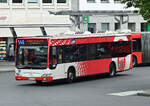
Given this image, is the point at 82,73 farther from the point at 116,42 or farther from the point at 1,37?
the point at 1,37

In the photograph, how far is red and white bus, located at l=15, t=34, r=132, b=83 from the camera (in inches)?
1096

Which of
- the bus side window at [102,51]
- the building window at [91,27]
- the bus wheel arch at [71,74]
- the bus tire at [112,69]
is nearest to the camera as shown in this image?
the bus wheel arch at [71,74]

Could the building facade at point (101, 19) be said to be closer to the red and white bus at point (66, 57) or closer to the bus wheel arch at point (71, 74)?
the red and white bus at point (66, 57)

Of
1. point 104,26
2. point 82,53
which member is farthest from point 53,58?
point 104,26

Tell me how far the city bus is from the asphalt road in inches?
437

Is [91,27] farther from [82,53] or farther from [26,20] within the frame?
[82,53]

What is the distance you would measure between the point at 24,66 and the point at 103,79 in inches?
224

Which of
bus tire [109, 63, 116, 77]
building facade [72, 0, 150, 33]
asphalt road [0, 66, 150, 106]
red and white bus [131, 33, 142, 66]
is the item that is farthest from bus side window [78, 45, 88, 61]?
building facade [72, 0, 150, 33]

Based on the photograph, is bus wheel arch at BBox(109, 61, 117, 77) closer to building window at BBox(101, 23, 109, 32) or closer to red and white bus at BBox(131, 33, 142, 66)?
red and white bus at BBox(131, 33, 142, 66)

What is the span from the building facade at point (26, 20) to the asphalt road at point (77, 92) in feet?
63.1

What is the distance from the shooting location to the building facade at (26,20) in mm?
52312

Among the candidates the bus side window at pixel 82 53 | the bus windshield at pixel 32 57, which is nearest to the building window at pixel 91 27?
the bus side window at pixel 82 53

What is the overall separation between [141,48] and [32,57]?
18.5 metres

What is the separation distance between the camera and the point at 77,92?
2439 centimetres
